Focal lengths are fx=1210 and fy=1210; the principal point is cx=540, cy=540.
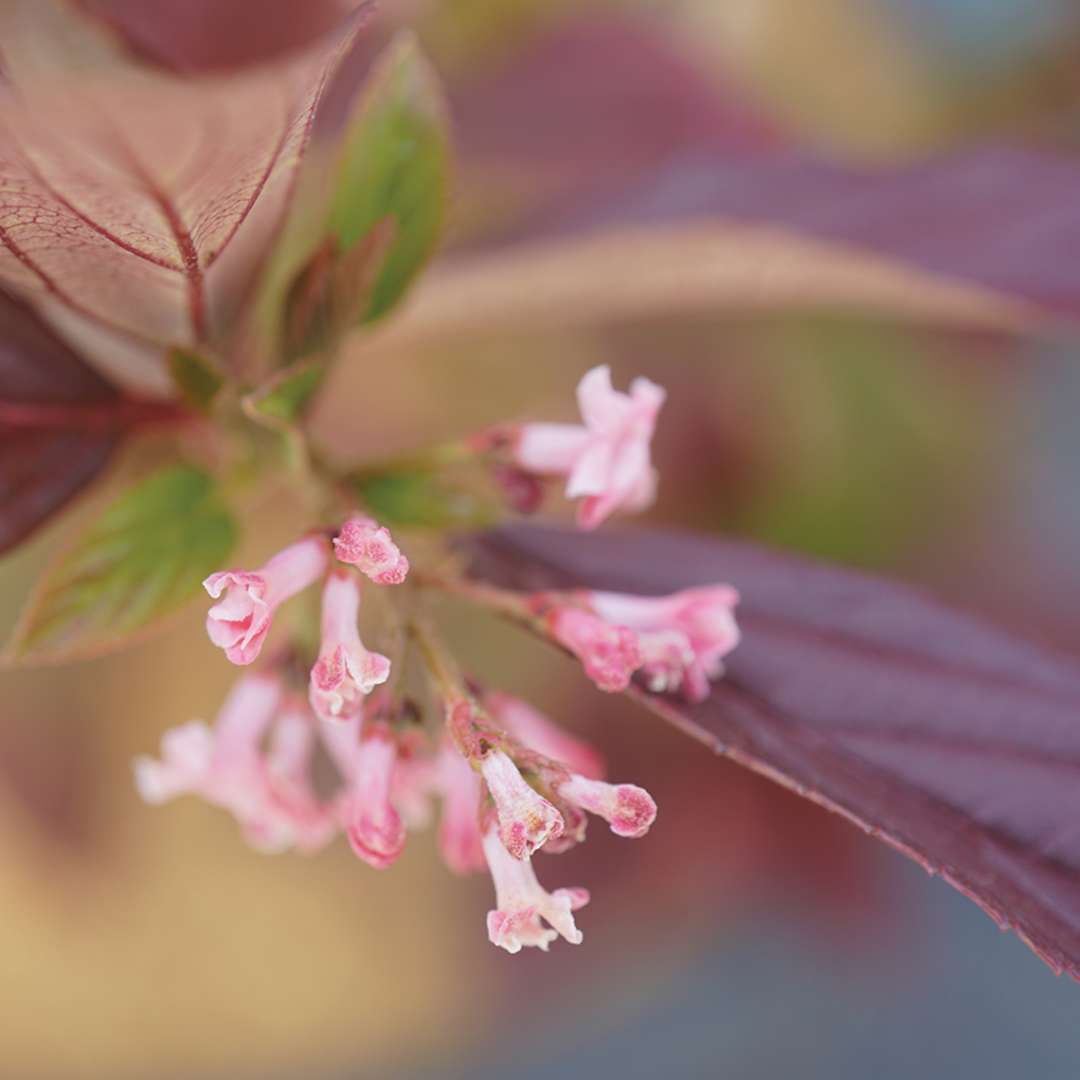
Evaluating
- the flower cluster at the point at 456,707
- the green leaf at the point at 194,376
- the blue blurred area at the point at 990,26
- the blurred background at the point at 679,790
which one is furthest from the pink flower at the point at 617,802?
the blue blurred area at the point at 990,26

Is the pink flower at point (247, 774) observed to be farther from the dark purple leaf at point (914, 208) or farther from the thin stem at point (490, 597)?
the dark purple leaf at point (914, 208)

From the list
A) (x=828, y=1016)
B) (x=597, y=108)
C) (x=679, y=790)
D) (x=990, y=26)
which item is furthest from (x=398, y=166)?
(x=828, y=1016)

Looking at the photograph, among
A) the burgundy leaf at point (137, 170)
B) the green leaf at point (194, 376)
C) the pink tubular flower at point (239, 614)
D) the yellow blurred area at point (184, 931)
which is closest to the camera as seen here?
the burgundy leaf at point (137, 170)

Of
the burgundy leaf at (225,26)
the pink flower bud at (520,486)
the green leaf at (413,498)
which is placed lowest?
the green leaf at (413,498)

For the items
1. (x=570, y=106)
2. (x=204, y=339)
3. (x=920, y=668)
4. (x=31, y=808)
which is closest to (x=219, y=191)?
(x=204, y=339)

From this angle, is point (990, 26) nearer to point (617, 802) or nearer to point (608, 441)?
point (608, 441)
